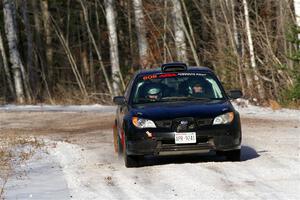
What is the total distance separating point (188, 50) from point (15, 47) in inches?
312

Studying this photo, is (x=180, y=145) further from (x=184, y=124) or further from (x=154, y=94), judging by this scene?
(x=154, y=94)

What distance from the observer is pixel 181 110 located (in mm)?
12281

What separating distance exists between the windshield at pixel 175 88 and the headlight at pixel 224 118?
2.97 ft

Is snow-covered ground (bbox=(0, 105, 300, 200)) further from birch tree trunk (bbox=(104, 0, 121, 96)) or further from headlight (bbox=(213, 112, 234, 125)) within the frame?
birch tree trunk (bbox=(104, 0, 121, 96))

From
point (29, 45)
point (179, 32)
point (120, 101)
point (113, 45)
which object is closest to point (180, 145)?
point (120, 101)

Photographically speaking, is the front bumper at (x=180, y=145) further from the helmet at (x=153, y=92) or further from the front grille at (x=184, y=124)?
the helmet at (x=153, y=92)

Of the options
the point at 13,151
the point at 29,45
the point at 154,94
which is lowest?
the point at 29,45

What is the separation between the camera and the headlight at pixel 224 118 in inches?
480

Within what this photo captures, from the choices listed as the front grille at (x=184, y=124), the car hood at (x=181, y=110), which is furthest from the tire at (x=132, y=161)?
the front grille at (x=184, y=124)

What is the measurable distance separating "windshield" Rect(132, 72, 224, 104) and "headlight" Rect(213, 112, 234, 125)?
35.6 inches

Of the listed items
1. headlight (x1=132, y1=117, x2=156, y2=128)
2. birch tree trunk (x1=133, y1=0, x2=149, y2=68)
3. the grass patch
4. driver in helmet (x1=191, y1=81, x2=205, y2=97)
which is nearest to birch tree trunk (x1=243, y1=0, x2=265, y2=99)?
birch tree trunk (x1=133, y1=0, x2=149, y2=68)

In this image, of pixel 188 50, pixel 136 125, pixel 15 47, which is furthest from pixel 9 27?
pixel 136 125

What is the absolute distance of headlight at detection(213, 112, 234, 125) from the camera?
1219cm

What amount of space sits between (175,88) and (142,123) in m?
1.42
